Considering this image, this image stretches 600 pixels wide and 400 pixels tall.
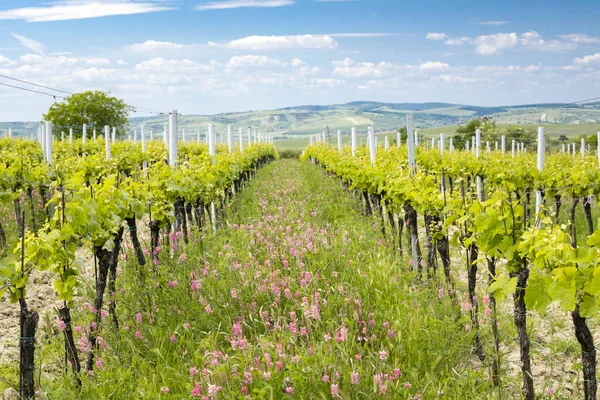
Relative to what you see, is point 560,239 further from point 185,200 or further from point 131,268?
point 185,200

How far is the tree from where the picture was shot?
222 ft

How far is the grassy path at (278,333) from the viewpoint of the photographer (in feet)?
12.8

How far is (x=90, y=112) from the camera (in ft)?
223

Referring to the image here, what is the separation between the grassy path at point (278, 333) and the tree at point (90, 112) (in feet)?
211

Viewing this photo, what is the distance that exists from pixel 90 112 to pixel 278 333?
69.3 metres

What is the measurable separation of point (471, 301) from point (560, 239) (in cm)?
251

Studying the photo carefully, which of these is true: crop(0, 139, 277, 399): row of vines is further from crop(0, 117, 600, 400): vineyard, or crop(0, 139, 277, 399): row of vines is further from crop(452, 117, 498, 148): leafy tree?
crop(452, 117, 498, 148): leafy tree

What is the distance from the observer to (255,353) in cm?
420

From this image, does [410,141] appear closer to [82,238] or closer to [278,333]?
[278,333]

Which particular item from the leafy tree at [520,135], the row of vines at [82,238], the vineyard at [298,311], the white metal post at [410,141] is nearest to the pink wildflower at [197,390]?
the vineyard at [298,311]

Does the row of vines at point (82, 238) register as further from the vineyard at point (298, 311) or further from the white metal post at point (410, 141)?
the white metal post at point (410, 141)

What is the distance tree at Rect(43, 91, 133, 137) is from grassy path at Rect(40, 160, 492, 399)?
64429mm

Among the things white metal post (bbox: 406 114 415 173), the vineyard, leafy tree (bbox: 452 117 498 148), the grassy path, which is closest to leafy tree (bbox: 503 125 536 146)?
leafy tree (bbox: 452 117 498 148)

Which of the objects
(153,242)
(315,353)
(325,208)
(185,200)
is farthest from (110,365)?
(325,208)
